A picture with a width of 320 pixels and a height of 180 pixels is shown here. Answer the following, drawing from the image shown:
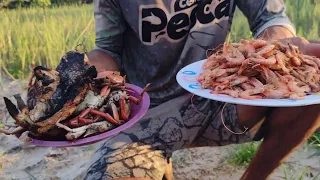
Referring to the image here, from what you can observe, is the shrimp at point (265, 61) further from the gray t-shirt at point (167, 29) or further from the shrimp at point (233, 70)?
the gray t-shirt at point (167, 29)

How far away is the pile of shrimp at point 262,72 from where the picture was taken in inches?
59.6

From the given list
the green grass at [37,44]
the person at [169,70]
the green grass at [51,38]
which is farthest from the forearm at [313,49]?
the green grass at [37,44]

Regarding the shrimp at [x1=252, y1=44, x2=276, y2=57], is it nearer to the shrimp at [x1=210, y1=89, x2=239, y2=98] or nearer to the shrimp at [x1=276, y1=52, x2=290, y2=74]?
the shrimp at [x1=276, y1=52, x2=290, y2=74]

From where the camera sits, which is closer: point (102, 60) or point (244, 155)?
point (102, 60)

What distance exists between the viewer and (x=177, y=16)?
6.72ft

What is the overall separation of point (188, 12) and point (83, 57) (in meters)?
0.62

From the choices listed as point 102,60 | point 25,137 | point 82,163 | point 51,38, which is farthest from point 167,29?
point 51,38

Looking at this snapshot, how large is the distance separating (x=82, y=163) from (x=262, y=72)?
147 centimetres

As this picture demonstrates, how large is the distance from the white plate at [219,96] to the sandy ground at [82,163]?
37.4 inches

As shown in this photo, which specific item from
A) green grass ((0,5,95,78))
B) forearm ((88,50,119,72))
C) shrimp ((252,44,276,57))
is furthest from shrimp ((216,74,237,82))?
green grass ((0,5,95,78))

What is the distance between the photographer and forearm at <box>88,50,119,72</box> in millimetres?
2082

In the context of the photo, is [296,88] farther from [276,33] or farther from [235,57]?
[276,33]

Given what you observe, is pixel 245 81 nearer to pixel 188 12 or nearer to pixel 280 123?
pixel 280 123

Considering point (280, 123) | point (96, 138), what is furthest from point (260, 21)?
point (96, 138)
